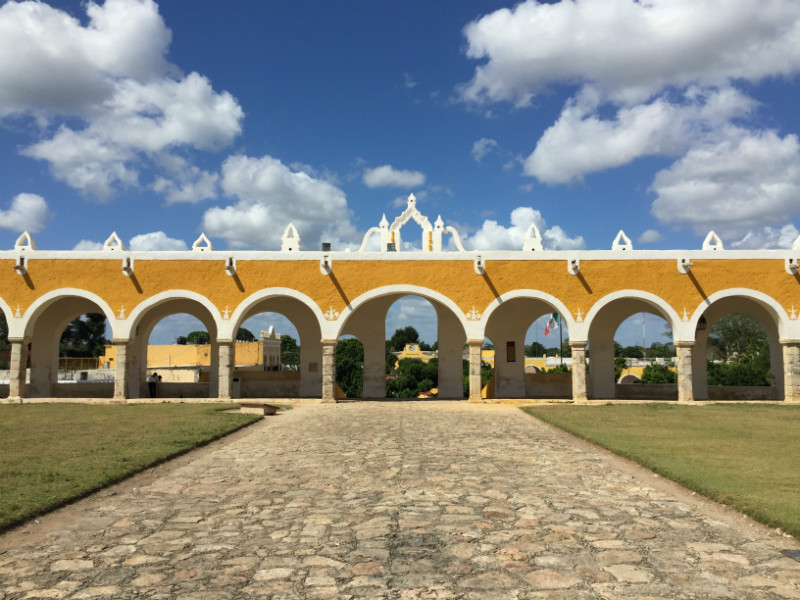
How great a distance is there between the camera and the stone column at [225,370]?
16.5 m

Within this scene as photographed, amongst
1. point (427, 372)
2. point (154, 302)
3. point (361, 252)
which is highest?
point (361, 252)

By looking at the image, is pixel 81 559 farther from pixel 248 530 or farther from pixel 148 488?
pixel 148 488

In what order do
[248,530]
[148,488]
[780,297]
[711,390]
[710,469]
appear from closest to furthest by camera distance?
[248,530] → [148,488] → [710,469] → [780,297] → [711,390]

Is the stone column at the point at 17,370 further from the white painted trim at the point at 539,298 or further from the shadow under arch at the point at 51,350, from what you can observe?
the white painted trim at the point at 539,298

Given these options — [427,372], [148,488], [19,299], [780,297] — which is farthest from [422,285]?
[427,372]

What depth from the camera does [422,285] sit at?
16.9 meters

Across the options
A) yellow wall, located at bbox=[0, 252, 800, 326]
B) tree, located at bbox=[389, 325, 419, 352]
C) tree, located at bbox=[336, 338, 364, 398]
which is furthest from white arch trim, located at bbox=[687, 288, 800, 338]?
tree, located at bbox=[389, 325, 419, 352]

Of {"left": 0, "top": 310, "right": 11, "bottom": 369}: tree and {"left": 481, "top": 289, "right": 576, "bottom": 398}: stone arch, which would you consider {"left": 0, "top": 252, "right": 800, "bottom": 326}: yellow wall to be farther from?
{"left": 0, "top": 310, "right": 11, "bottom": 369}: tree

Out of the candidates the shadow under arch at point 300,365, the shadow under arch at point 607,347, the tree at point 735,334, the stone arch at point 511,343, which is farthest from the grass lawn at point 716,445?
the tree at point 735,334

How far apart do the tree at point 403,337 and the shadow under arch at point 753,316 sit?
67976 millimetres

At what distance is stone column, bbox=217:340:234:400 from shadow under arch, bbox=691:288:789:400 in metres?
11.8

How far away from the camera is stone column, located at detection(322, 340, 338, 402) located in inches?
653

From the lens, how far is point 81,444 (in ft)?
26.1

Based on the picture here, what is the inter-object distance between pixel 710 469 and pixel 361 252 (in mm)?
11779
